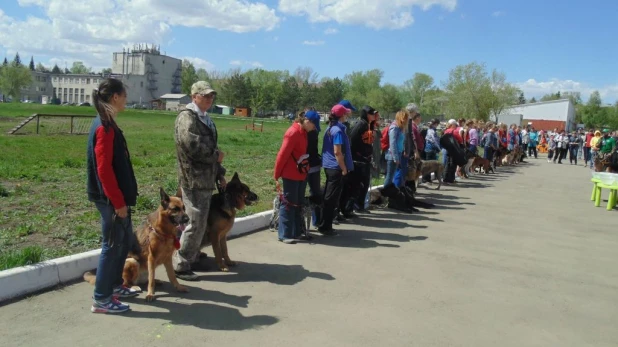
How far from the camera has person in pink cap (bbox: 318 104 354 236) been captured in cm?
787

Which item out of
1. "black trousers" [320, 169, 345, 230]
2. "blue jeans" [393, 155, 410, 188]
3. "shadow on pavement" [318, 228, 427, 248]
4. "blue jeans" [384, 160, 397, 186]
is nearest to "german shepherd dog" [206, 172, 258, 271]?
"shadow on pavement" [318, 228, 427, 248]

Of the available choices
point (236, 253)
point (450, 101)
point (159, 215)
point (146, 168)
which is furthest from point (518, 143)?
point (450, 101)

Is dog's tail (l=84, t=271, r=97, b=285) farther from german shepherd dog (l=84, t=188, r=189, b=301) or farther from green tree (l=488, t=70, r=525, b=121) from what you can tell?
green tree (l=488, t=70, r=525, b=121)

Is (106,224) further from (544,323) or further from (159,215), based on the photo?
(544,323)

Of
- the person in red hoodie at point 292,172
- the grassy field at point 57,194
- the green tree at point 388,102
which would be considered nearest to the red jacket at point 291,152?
the person in red hoodie at point 292,172

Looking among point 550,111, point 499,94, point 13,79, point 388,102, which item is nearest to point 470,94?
point 499,94

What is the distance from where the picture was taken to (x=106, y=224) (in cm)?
425

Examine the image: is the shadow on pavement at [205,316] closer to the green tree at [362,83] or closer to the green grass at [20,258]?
the green grass at [20,258]

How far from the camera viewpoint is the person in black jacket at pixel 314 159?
727 cm

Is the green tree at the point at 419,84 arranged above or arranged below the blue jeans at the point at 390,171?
Result: above

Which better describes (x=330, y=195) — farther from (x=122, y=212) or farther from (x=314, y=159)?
(x=122, y=212)

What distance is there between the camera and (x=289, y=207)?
7250mm

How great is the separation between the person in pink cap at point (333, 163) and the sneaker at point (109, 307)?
13.2ft

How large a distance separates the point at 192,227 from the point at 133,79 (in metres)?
142
